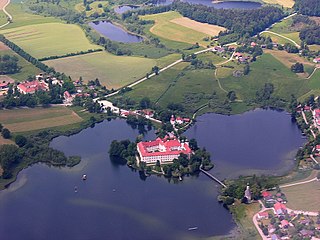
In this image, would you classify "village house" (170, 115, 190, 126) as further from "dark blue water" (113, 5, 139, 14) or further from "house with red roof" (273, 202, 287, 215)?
"dark blue water" (113, 5, 139, 14)


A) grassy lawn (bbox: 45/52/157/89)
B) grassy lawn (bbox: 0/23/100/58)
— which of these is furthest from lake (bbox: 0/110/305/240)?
grassy lawn (bbox: 0/23/100/58)

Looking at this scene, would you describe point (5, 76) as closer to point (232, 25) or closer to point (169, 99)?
point (169, 99)

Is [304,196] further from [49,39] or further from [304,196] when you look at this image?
[49,39]

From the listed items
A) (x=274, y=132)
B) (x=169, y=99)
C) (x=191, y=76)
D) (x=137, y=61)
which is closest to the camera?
(x=274, y=132)

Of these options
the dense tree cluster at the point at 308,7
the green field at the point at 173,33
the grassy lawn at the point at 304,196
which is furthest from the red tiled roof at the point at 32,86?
the dense tree cluster at the point at 308,7

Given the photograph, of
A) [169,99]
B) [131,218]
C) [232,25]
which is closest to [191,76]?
[169,99]

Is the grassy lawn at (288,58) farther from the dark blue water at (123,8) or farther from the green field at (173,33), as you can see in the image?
the dark blue water at (123,8)

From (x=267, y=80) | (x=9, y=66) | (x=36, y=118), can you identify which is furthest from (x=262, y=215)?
(x=9, y=66)
